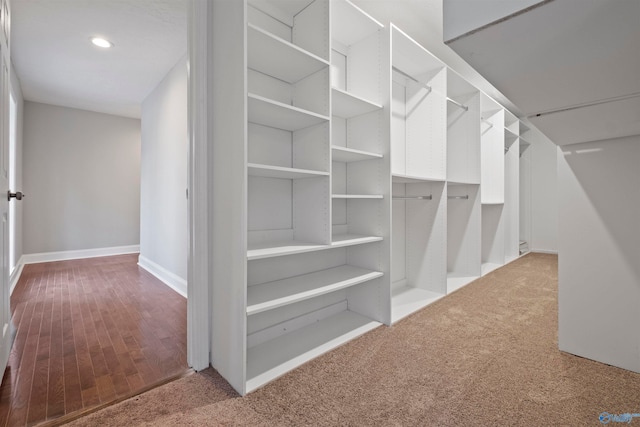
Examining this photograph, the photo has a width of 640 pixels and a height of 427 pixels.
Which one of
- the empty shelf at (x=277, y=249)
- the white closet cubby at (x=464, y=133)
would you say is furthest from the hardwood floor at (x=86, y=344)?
the white closet cubby at (x=464, y=133)

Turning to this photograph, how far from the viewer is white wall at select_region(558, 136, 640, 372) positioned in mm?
1442

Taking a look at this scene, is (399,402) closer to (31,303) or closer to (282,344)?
(282,344)

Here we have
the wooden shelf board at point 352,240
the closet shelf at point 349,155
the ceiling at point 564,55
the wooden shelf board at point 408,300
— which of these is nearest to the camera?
the ceiling at point 564,55

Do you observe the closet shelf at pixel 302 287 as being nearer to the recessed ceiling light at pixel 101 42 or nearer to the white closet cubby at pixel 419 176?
the white closet cubby at pixel 419 176

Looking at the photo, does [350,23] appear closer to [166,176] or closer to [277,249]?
[277,249]

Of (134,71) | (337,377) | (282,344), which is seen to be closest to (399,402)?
(337,377)

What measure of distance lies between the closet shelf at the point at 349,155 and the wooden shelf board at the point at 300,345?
119 cm

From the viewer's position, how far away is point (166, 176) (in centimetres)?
332

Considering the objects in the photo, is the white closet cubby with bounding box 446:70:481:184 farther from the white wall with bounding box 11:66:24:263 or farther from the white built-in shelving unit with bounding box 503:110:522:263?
the white wall with bounding box 11:66:24:263

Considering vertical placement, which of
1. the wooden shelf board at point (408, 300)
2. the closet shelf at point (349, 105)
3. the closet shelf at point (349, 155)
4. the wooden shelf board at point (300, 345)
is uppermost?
the closet shelf at point (349, 105)

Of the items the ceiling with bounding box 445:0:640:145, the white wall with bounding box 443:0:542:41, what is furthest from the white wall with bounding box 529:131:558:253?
the white wall with bounding box 443:0:542:41

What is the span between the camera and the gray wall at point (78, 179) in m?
4.52

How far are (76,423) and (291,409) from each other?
0.86 meters

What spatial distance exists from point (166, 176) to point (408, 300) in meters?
2.88
